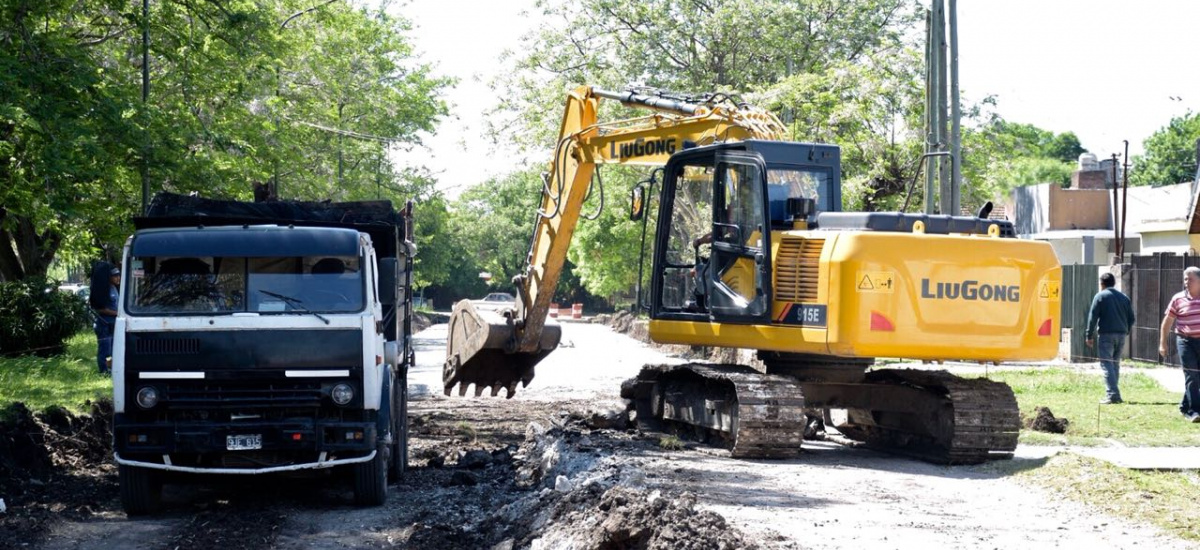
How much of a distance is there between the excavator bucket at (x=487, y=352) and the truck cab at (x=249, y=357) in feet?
20.0

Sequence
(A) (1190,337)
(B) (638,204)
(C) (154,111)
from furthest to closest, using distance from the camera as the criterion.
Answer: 1. (C) (154,111)
2. (A) (1190,337)
3. (B) (638,204)

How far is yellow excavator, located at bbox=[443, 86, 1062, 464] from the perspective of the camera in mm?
13094

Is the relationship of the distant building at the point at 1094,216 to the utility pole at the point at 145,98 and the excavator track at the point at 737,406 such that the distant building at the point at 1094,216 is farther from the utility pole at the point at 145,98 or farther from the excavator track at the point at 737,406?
the utility pole at the point at 145,98

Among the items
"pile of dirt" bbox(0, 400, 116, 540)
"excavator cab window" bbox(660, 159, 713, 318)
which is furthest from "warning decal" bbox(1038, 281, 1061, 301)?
"pile of dirt" bbox(0, 400, 116, 540)

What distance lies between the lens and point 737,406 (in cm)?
1370

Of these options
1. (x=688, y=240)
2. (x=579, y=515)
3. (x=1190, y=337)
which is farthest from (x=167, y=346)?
(x=1190, y=337)

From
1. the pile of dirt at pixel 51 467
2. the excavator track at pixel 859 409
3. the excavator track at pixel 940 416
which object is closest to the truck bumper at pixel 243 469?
the pile of dirt at pixel 51 467

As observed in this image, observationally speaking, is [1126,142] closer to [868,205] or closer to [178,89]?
[868,205]

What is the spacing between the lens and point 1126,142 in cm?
3281

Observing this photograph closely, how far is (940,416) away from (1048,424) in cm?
285

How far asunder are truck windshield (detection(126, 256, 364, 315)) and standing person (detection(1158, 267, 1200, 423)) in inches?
420

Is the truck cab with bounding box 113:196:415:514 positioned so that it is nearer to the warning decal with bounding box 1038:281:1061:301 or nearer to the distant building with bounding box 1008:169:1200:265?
the warning decal with bounding box 1038:281:1061:301

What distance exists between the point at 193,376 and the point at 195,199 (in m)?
3.02

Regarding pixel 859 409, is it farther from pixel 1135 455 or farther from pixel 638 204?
pixel 638 204
